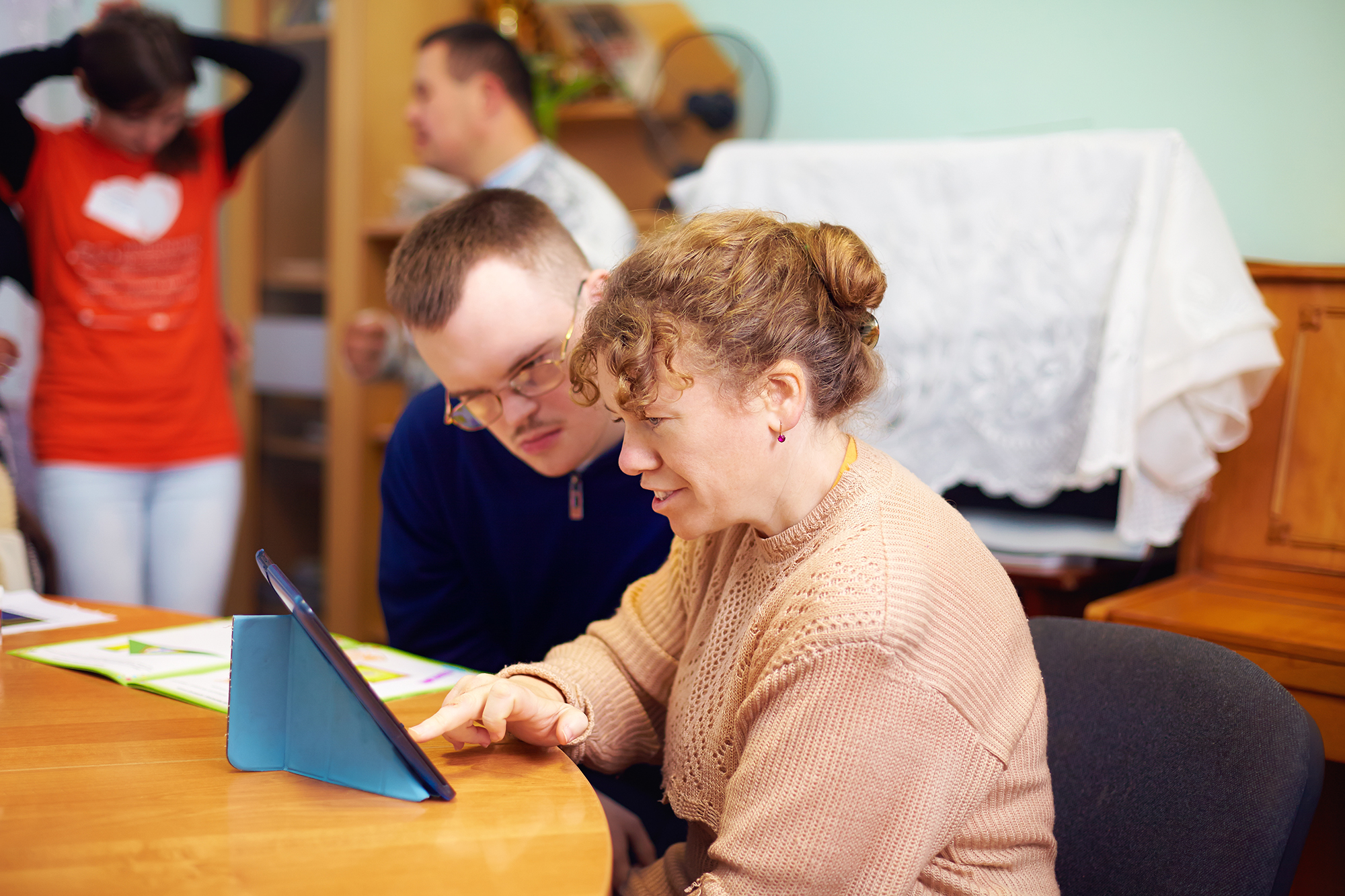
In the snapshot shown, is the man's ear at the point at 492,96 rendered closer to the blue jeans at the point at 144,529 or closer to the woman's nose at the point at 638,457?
the blue jeans at the point at 144,529

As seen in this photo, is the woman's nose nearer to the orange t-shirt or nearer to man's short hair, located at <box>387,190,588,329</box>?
man's short hair, located at <box>387,190,588,329</box>

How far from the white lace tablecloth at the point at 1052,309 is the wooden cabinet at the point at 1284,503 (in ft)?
0.40

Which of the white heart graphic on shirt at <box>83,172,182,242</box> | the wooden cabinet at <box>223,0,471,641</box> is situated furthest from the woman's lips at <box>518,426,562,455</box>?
the wooden cabinet at <box>223,0,471,641</box>

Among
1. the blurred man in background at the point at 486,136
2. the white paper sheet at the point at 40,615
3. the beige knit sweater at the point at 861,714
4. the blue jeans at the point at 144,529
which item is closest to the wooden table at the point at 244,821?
the beige knit sweater at the point at 861,714

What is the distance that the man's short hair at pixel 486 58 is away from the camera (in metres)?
2.51

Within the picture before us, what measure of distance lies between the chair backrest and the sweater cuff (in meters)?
0.48

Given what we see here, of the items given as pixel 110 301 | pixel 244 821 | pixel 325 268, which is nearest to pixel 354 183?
pixel 325 268

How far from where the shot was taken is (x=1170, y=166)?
176cm

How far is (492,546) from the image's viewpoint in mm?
1402

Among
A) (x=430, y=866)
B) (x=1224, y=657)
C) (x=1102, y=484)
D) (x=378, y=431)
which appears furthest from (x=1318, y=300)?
(x=378, y=431)

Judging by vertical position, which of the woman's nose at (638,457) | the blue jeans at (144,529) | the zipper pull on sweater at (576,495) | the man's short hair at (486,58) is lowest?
the blue jeans at (144,529)

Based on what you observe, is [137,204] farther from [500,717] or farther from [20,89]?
[500,717]

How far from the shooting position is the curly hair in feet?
2.76

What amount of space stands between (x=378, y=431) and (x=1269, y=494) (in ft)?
7.60
